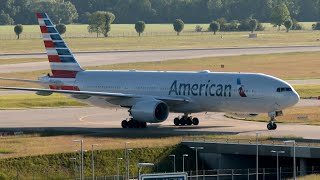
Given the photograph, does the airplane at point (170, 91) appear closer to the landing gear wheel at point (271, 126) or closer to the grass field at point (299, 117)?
the landing gear wheel at point (271, 126)

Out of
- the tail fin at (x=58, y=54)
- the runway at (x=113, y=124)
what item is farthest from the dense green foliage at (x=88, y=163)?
the tail fin at (x=58, y=54)

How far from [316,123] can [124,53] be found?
107500mm

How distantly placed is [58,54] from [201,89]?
1733cm

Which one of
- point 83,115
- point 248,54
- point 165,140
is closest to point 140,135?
point 165,140

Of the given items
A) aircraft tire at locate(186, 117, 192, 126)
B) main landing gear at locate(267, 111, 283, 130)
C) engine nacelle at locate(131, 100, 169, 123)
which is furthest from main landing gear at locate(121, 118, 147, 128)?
main landing gear at locate(267, 111, 283, 130)

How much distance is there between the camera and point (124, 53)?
651 feet

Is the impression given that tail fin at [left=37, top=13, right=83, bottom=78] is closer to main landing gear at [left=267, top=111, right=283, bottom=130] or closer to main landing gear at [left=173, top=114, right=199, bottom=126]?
main landing gear at [left=173, top=114, right=199, bottom=126]

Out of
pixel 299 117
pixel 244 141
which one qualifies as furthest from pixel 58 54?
pixel 244 141

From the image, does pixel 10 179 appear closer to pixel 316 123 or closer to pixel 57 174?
pixel 57 174

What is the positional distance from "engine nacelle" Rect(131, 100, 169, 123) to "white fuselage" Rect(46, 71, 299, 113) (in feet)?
6.12

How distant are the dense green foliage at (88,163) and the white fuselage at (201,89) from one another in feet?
33.5

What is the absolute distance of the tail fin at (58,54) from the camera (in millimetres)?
99875

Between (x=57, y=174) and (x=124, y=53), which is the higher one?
(x=124, y=53)

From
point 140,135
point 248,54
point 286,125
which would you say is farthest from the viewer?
point 248,54
